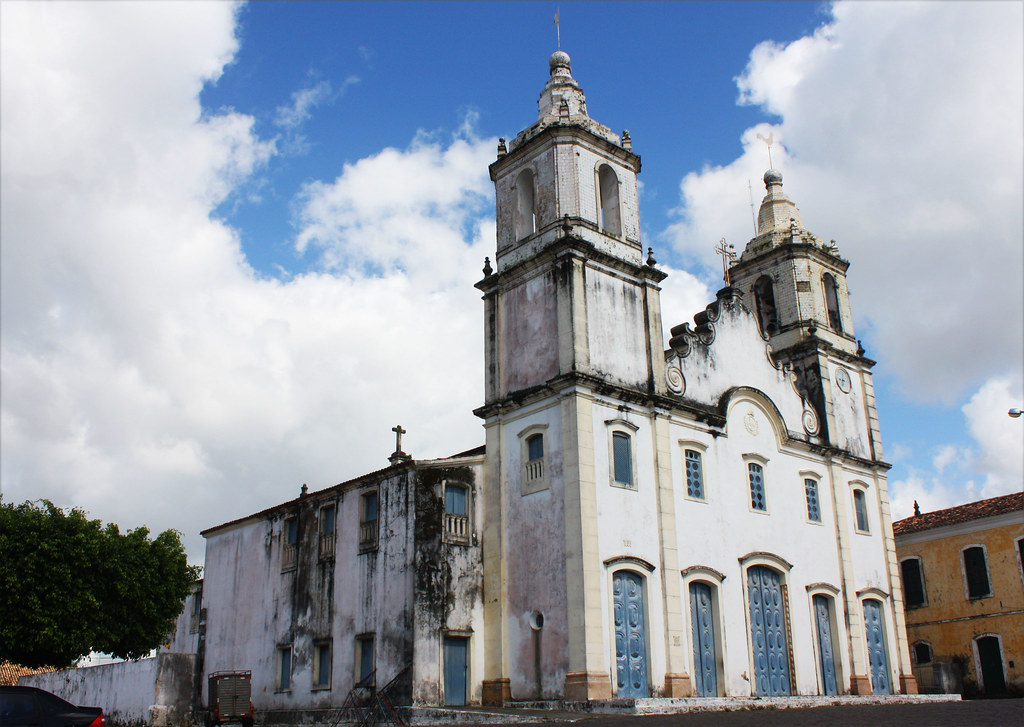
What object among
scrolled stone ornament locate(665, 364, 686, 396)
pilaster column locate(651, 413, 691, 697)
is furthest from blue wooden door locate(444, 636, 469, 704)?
scrolled stone ornament locate(665, 364, 686, 396)

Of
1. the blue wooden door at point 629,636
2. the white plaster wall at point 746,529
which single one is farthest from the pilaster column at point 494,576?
the white plaster wall at point 746,529

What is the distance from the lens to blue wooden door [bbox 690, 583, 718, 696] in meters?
21.2

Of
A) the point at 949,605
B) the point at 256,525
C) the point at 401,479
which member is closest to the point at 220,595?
the point at 256,525

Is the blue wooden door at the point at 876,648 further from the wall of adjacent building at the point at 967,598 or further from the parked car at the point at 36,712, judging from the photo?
the parked car at the point at 36,712

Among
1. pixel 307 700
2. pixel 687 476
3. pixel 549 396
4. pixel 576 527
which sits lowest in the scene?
pixel 307 700

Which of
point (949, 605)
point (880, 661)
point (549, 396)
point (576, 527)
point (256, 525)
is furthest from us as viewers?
point (949, 605)

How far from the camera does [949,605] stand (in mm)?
30859

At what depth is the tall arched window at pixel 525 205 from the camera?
955 inches

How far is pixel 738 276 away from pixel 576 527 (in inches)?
588

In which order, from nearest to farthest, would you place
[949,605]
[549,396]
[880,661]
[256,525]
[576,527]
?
1. [576,527]
2. [549,396]
3. [880,661]
4. [256,525]
5. [949,605]

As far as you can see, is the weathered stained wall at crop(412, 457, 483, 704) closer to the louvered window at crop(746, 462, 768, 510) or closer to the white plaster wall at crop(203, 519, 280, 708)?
the white plaster wall at crop(203, 519, 280, 708)

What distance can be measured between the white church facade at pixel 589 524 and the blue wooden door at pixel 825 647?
0.20 feet

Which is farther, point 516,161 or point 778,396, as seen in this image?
point 778,396

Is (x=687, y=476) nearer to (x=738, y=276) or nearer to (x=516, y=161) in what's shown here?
(x=516, y=161)
